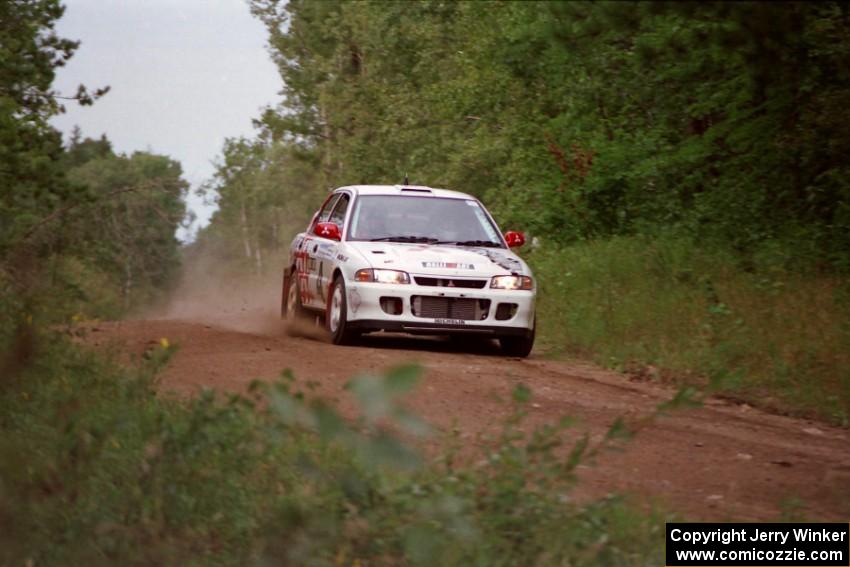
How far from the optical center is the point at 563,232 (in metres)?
21.8

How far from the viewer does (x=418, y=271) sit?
14242 millimetres

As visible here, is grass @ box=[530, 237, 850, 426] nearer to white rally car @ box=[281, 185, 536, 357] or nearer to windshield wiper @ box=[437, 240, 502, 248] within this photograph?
white rally car @ box=[281, 185, 536, 357]

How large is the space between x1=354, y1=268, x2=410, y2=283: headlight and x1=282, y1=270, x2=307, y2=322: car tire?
2469 mm

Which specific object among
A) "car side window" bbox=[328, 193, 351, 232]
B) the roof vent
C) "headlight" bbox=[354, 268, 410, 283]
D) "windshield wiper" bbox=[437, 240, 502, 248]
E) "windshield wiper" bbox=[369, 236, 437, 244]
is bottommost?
"headlight" bbox=[354, 268, 410, 283]

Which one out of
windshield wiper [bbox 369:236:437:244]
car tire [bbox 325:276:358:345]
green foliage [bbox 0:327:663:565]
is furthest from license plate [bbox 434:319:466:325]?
green foliage [bbox 0:327:663:565]

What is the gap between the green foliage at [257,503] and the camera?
15.9 feet

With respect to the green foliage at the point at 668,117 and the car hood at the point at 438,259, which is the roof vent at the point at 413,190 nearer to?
the car hood at the point at 438,259

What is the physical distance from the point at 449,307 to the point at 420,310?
30 cm

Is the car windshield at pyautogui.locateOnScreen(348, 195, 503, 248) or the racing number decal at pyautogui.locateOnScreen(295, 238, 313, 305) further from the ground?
the car windshield at pyautogui.locateOnScreen(348, 195, 503, 248)

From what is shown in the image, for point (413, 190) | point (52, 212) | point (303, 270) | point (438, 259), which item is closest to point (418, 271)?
point (438, 259)

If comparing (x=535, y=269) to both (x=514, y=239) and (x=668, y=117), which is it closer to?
(x=668, y=117)

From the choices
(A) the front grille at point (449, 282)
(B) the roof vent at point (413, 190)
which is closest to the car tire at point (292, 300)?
(B) the roof vent at point (413, 190)

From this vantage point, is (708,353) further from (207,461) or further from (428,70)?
(428,70)

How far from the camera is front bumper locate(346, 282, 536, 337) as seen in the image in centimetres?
1415
